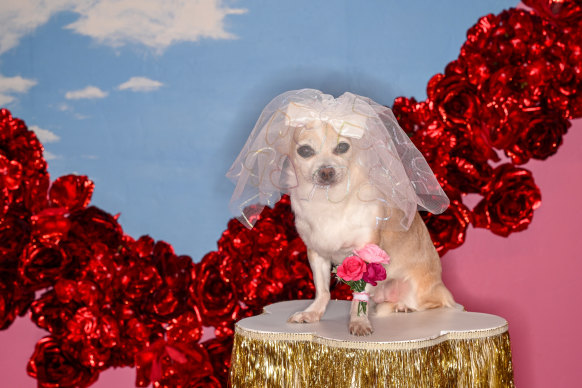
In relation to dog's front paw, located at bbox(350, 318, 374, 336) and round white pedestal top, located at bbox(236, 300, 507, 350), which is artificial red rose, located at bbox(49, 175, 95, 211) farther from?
dog's front paw, located at bbox(350, 318, 374, 336)

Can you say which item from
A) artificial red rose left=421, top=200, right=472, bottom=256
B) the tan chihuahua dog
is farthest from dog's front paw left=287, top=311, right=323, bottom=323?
artificial red rose left=421, top=200, right=472, bottom=256

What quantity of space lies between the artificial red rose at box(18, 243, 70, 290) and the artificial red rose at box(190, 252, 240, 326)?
1.62 feet

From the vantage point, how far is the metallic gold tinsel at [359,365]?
5.36 feet

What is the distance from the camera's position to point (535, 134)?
8.07 ft

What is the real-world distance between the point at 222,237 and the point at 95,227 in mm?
476

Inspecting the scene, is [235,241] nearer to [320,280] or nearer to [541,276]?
[320,280]

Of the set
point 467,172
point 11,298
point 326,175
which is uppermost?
point 467,172

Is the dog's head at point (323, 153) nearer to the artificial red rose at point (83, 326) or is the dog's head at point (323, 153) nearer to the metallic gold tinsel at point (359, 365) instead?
the metallic gold tinsel at point (359, 365)

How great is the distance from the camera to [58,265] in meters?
2.28

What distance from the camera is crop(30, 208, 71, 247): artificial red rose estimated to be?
2.27 m

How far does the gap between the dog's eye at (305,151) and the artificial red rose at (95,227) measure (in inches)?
35.3

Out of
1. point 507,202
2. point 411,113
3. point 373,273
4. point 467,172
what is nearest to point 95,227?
point 373,273

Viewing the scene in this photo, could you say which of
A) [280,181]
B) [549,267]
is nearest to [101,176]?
[280,181]

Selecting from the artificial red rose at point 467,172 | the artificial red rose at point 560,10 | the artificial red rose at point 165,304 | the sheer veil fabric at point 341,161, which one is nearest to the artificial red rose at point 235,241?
the artificial red rose at point 165,304
